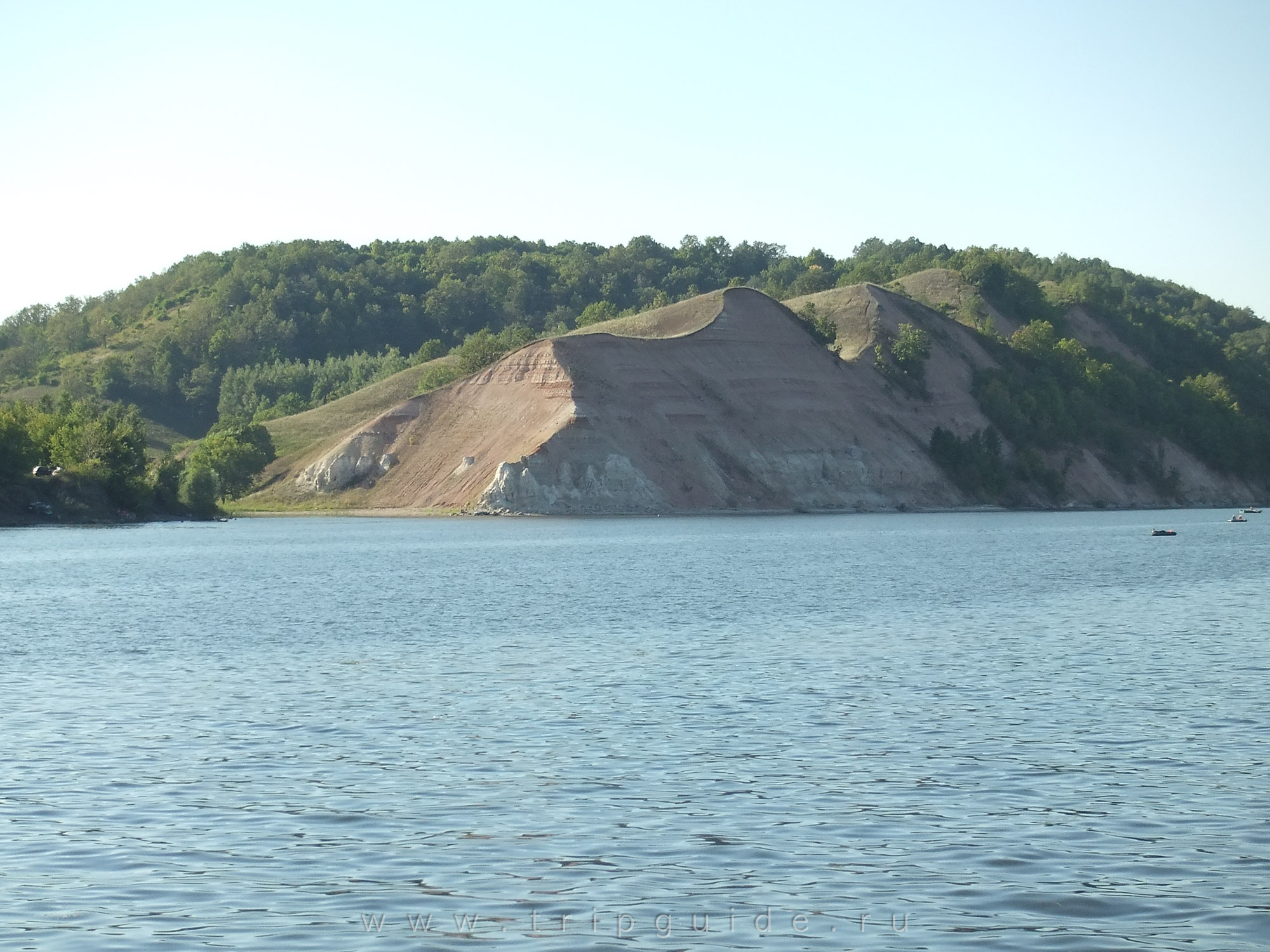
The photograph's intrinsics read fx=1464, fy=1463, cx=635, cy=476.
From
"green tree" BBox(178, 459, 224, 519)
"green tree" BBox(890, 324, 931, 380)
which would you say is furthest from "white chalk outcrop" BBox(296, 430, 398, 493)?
"green tree" BBox(890, 324, 931, 380)

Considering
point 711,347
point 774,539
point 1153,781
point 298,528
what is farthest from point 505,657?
point 711,347

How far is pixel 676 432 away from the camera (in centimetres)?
12538

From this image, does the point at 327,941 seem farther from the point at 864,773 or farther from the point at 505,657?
the point at 505,657

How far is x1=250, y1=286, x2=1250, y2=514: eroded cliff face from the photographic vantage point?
121 meters

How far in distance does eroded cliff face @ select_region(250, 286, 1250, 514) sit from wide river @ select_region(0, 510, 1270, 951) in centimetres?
7172

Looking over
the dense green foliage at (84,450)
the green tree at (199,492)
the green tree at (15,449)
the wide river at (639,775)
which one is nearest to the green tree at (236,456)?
the green tree at (199,492)

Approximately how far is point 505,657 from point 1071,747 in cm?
1551

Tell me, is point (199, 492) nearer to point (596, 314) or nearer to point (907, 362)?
point (907, 362)

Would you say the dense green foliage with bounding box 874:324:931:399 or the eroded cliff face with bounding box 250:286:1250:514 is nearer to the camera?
the eroded cliff face with bounding box 250:286:1250:514

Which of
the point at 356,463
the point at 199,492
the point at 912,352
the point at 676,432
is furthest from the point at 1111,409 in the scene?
the point at 199,492

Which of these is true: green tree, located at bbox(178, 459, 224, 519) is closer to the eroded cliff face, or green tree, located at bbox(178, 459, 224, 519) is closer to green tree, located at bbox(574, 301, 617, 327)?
the eroded cliff face

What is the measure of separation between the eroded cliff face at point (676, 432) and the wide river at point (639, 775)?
235 feet

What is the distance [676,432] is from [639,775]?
10512 cm

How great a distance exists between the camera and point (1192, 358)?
192m
